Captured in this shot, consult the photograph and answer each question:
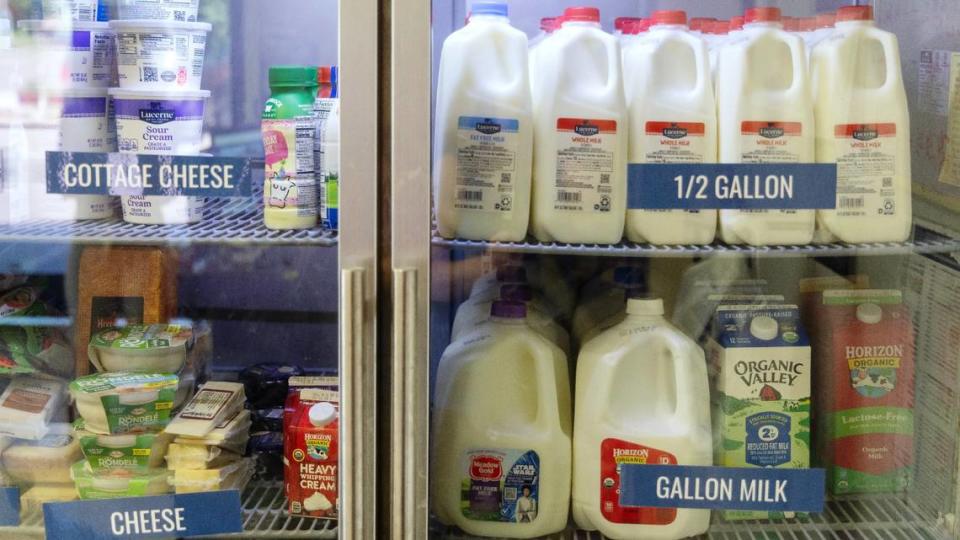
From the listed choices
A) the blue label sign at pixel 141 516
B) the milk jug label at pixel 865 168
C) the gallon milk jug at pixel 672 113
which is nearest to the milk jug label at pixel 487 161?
the gallon milk jug at pixel 672 113

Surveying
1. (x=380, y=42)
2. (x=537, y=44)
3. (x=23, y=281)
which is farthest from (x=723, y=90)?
(x=23, y=281)

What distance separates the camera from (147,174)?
1.51 m

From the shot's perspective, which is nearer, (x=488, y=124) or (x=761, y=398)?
(x=488, y=124)

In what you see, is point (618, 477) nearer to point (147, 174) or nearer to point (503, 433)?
point (503, 433)

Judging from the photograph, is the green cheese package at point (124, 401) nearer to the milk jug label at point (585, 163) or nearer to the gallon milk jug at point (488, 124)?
the gallon milk jug at point (488, 124)

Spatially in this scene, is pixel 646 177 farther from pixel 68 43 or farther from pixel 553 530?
pixel 68 43

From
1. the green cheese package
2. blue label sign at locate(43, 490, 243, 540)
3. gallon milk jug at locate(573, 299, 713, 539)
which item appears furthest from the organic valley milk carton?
the green cheese package

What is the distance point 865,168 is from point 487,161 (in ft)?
2.04

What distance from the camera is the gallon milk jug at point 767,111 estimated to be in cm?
155

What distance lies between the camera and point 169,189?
4.93 ft

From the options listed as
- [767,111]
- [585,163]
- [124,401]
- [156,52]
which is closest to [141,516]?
[124,401]

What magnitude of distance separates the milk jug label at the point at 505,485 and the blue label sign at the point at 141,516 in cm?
41

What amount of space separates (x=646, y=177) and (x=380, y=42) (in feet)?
1.54

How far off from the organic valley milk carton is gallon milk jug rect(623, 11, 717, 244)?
0.22 m
